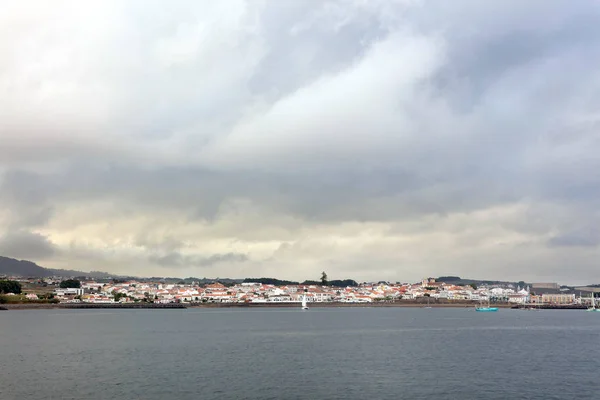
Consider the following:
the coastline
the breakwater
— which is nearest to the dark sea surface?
the coastline

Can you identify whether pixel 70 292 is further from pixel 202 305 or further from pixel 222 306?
pixel 222 306

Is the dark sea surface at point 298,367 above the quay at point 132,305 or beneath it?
above

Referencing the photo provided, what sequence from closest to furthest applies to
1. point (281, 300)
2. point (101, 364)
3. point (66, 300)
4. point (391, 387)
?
point (391, 387), point (101, 364), point (66, 300), point (281, 300)

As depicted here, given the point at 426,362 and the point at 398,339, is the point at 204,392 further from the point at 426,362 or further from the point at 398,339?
the point at 398,339

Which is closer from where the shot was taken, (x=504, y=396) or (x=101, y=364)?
(x=504, y=396)

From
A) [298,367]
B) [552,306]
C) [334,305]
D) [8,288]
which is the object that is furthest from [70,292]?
[298,367]

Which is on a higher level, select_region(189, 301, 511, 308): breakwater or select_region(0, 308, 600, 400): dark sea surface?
select_region(0, 308, 600, 400): dark sea surface

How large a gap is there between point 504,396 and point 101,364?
27032 mm

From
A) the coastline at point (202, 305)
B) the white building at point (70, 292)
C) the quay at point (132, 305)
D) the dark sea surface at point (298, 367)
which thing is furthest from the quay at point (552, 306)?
the white building at point (70, 292)

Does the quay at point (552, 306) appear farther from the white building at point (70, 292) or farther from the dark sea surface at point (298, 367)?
the white building at point (70, 292)

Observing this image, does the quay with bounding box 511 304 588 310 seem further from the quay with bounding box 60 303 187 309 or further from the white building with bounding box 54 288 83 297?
the white building with bounding box 54 288 83 297

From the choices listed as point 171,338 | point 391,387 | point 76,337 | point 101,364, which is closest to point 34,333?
point 76,337

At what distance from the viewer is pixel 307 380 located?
35.1 meters

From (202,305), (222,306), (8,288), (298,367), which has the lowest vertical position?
(222,306)
